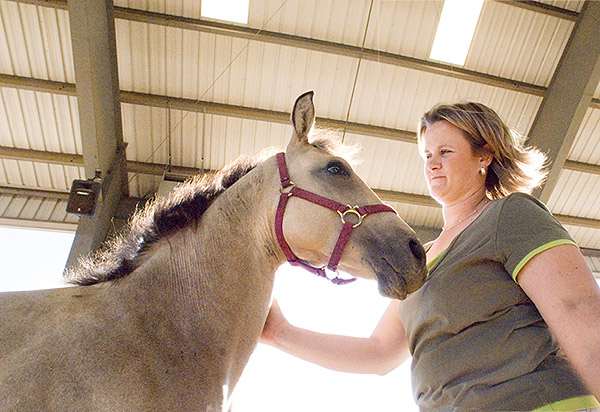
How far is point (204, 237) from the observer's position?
65.6 inches

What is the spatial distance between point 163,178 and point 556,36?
615 cm

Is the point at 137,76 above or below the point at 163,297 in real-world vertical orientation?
below

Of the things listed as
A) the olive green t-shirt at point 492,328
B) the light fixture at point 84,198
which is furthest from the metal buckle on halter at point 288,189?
the light fixture at point 84,198

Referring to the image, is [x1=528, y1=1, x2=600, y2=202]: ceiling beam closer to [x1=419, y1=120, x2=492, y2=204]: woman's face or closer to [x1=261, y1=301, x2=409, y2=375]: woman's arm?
[x1=419, y1=120, x2=492, y2=204]: woman's face

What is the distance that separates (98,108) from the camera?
17.4 feet

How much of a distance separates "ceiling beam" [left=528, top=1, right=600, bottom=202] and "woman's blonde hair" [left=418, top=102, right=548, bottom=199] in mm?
4994

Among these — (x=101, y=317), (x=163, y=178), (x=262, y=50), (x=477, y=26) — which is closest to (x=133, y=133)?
(x=163, y=178)

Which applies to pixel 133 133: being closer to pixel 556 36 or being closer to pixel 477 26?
pixel 477 26

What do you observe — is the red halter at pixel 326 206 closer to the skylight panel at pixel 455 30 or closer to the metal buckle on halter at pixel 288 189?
the metal buckle on halter at pixel 288 189

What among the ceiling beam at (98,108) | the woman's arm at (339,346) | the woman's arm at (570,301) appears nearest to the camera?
the woman's arm at (570,301)

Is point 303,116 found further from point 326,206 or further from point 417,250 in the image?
point 417,250

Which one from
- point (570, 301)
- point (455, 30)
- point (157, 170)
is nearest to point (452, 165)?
point (570, 301)

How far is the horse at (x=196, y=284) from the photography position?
1.21 m

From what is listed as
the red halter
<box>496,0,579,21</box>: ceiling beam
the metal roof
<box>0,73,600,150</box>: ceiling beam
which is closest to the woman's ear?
the red halter
